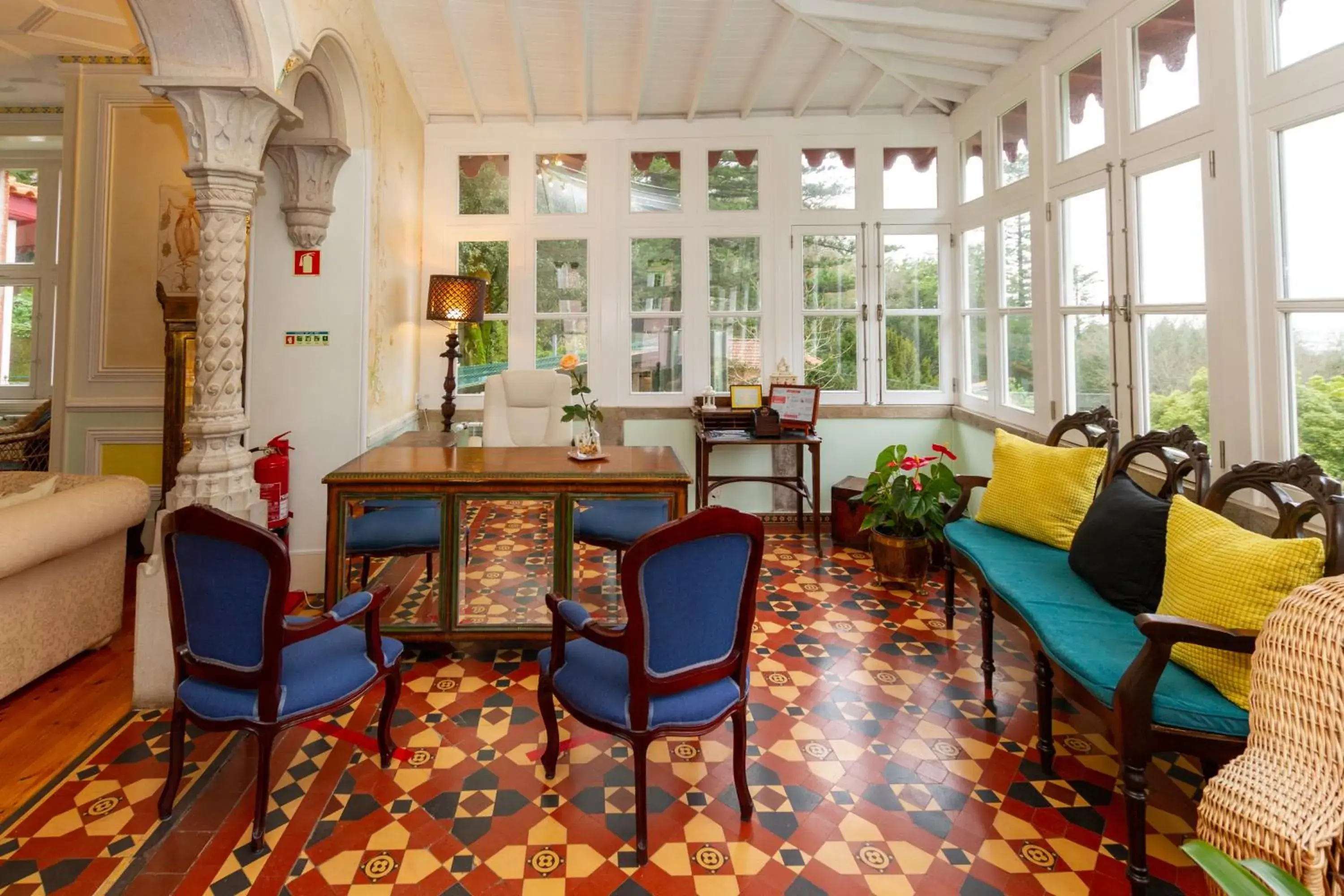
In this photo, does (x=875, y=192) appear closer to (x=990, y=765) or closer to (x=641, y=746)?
(x=990, y=765)

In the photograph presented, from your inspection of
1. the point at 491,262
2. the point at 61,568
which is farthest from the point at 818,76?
the point at 61,568

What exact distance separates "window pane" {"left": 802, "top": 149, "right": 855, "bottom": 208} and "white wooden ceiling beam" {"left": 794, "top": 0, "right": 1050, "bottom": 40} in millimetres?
1396

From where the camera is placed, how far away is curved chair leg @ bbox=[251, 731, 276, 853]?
1.90m

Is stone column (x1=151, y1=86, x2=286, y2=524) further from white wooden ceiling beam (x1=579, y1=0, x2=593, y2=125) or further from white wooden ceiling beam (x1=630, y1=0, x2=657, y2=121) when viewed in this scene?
white wooden ceiling beam (x1=630, y1=0, x2=657, y2=121)

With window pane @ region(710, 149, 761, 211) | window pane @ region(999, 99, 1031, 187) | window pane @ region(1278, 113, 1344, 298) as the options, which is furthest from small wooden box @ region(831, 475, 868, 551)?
window pane @ region(1278, 113, 1344, 298)

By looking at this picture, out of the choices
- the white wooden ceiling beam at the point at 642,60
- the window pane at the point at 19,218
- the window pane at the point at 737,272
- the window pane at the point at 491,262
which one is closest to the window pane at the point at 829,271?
the window pane at the point at 737,272

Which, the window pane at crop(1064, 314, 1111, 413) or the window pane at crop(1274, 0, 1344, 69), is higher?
the window pane at crop(1274, 0, 1344, 69)

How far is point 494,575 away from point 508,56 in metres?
3.87

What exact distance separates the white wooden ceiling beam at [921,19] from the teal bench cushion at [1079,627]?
3071mm

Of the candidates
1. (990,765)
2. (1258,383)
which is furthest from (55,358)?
(1258,383)

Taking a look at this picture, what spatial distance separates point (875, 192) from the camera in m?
5.53

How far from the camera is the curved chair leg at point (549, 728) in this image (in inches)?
85.8

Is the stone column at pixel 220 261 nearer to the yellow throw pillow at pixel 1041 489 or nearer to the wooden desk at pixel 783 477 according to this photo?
the wooden desk at pixel 783 477

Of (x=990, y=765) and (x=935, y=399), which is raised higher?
(x=935, y=399)
